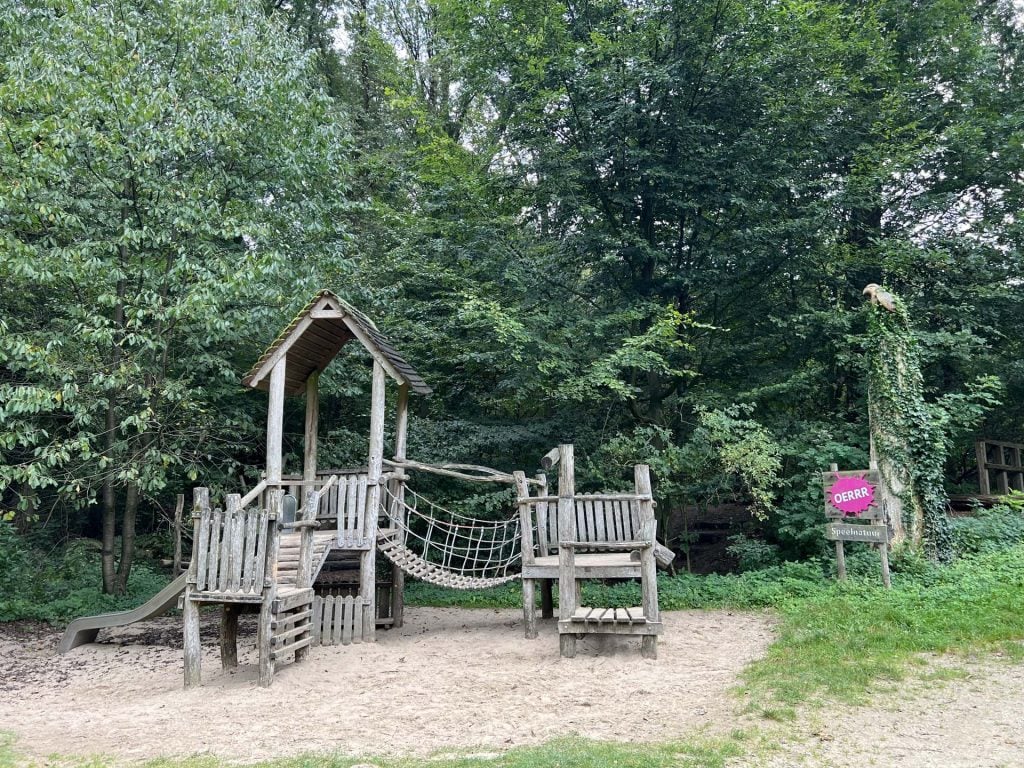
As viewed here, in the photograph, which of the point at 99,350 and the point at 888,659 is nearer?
the point at 888,659

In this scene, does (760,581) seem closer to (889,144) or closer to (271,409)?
(271,409)

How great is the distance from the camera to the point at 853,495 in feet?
31.9

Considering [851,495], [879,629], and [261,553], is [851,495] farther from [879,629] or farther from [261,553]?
[261,553]

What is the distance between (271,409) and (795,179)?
395 inches

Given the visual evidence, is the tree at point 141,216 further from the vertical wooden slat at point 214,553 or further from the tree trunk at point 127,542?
the vertical wooden slat at point 214,553

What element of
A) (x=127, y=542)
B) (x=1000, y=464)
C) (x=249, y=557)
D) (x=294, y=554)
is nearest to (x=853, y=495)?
(x=1000, y=464)

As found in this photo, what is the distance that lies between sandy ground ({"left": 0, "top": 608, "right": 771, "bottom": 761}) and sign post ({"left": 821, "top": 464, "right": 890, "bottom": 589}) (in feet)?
5.60

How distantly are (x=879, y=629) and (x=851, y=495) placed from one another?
2.61 metres

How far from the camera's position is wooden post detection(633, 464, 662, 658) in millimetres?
7457

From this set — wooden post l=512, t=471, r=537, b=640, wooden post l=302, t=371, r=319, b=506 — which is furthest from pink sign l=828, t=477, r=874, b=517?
wooden post l=302, t=371, r=319, b=506

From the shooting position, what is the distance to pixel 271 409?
8273mm

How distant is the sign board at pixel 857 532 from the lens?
9.26 metres

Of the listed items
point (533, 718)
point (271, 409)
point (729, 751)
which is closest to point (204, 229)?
point (271, 409)


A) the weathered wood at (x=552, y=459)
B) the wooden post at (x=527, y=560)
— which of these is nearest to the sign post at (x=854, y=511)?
the weathered wood at (x=552, y=459)
